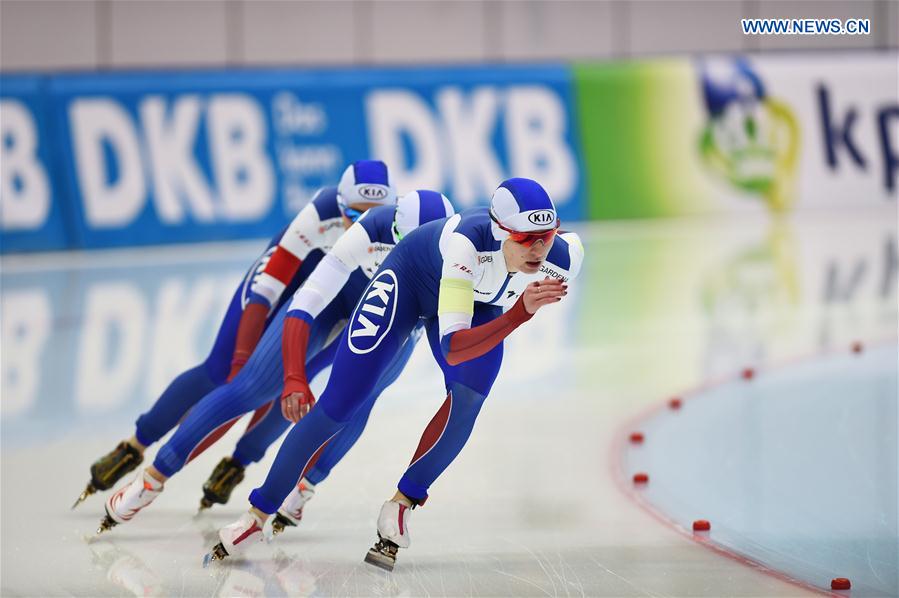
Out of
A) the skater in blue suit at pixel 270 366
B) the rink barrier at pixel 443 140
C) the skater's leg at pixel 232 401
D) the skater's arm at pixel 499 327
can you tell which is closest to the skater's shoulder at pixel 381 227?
the skater in blue suit at pixel 270 366

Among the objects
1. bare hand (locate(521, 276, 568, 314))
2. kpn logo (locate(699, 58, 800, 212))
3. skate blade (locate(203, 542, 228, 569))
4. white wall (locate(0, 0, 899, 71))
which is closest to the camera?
bare hand (locate(521, 276, 568, 314))

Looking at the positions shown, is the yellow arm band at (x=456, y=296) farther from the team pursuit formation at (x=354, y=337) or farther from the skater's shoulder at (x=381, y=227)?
the skater's shoulder at (x=381, y=227)

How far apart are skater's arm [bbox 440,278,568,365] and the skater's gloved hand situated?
566 millimetres

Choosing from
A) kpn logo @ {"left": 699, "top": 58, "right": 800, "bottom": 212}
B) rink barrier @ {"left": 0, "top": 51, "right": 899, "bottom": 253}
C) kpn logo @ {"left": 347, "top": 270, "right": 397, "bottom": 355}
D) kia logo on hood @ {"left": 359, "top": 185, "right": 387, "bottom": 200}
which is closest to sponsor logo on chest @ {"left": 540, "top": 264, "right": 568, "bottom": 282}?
kpn logo @ {"left": 347, "top": 270, "right": 397, "bottom": 355}

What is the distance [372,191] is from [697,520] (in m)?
1.65

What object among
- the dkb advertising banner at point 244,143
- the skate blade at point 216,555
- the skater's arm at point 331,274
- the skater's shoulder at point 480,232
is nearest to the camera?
the skater's shoulder at point 480,232

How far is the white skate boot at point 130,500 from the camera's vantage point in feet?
13.9

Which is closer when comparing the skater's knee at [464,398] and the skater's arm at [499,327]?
the skater's arm at [499,327]

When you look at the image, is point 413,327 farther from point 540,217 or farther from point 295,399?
point 540,217

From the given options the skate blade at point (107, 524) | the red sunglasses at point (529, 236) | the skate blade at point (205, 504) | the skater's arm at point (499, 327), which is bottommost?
the skate blade at point (107, 524)

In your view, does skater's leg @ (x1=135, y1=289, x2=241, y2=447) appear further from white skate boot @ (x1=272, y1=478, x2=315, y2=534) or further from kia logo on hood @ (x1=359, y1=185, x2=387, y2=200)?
kia logo on hood @ (x1=359, y1=185, x2=387, y2=200)

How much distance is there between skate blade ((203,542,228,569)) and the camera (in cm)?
395

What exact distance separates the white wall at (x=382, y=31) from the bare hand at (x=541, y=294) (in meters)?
11.2

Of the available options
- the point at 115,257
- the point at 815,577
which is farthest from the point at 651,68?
the point at 815,577
